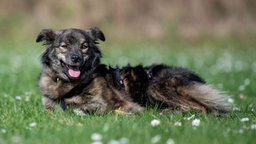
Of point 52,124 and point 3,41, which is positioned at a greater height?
point 52,124

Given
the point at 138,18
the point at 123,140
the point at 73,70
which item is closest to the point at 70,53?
the point at 73,70

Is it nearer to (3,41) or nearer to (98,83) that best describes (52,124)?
(98,83)

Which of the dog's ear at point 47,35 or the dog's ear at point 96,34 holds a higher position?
the dog's ear at point 96,34

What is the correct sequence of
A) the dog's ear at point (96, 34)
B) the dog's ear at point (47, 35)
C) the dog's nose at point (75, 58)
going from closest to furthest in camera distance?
the dog's nose at point (75, 58) → the dog's ear at point (47, 35) → the dog's ear at point (96, 34)

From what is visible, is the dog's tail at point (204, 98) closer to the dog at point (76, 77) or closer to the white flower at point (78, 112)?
the dog at point (76, 77)

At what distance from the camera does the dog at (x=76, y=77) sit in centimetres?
760

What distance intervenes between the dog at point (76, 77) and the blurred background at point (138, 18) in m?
15.4

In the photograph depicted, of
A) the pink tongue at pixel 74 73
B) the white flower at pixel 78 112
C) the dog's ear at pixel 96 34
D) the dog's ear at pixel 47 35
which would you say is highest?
the dog's ear at pixel 96 34

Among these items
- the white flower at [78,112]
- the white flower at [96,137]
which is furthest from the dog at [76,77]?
the white flower at [96,137]

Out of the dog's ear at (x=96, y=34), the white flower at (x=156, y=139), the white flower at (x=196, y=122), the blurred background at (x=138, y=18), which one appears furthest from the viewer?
the blurred background at (x=138, y=18)

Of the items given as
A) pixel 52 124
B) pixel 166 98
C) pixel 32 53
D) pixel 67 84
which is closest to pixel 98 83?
pixel 67 84

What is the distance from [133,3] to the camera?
81.7ft

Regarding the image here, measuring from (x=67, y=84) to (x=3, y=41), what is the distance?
52.0ft

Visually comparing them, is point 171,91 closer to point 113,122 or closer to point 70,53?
point 70,53
